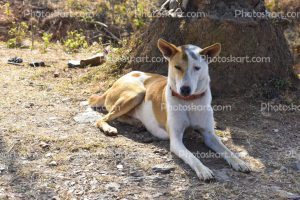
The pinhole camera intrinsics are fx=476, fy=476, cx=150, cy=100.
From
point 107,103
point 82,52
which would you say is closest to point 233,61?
point 107,103

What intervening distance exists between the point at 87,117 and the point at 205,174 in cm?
223

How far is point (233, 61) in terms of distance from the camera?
6551 mm

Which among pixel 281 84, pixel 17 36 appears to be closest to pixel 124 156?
pixel 281 84

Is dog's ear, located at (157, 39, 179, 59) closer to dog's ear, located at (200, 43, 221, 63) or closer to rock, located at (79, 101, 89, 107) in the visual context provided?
dog's ear, located at (200, 43, 221, 63)

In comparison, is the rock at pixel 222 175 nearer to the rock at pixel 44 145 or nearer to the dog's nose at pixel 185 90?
the dog's nose at pixel 185 90

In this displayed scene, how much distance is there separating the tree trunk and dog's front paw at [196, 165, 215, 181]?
88.2 inches

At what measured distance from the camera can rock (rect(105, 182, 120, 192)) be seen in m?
4.23

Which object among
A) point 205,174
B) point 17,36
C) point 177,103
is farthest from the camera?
point 17,36

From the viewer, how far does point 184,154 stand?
4781mm

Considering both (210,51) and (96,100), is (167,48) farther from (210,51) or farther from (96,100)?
(96,100)

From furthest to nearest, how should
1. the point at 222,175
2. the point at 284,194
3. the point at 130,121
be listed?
the point at 130,121
the point at 222,175
the point at 284,194

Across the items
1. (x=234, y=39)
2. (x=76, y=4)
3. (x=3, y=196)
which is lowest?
(x=3, y=196)

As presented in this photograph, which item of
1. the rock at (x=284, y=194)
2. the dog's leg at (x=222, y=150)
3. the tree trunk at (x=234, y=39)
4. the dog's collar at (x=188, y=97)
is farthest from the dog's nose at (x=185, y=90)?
the tree trunk at (x=234, y=39)

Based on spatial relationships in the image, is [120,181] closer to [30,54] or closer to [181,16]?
[181,16]
